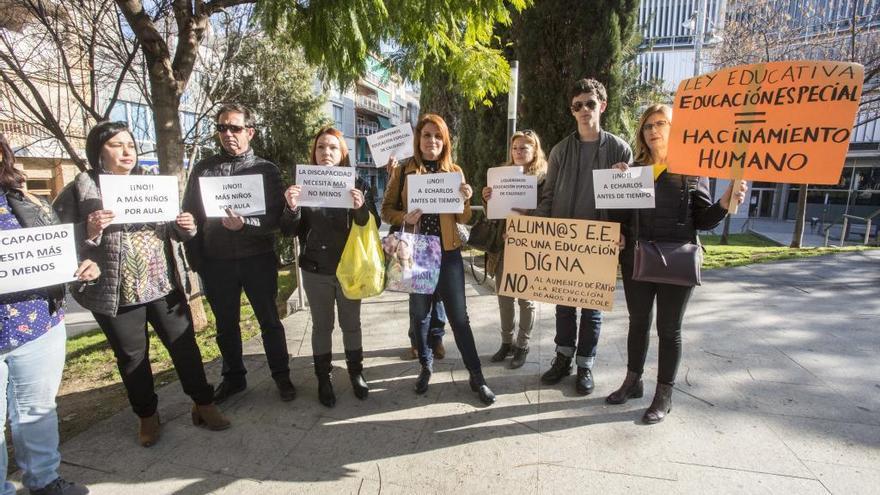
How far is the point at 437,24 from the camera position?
3.74m

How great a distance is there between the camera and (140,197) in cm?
248

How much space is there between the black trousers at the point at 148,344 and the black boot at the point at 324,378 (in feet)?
2.36

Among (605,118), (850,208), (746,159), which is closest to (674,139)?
(746,159)

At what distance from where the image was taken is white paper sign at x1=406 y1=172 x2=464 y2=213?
3018 millimetres

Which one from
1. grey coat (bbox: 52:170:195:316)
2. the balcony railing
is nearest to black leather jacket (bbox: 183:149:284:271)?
grey coat (bbox: 52:170:195:316)

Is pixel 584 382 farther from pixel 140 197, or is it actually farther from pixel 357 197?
pixel 140 197

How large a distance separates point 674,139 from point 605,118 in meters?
5.23

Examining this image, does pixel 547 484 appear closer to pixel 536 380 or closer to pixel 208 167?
pixel 536 380

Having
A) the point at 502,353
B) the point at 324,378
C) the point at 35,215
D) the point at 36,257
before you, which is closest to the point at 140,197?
the point at 35,215

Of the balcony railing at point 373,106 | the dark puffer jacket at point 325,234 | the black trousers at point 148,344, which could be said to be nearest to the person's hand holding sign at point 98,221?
the black trousers at point 148,344

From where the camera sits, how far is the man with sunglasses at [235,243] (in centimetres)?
296

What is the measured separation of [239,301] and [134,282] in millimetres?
746

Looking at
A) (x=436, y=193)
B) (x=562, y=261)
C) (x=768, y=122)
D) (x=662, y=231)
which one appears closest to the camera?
(x=768, y=122)

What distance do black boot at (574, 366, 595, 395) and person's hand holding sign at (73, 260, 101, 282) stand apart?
10.3ft
